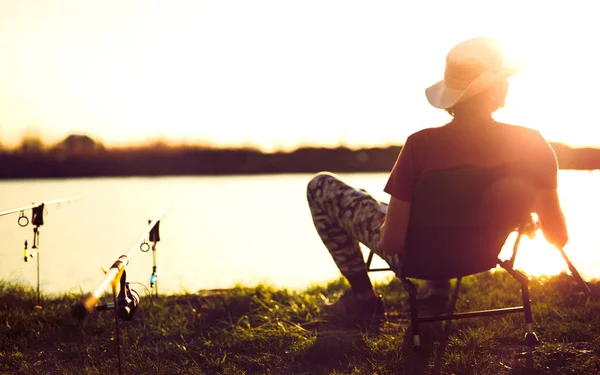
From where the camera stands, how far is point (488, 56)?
259 centimetres

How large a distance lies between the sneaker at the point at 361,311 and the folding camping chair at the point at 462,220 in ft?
2.53

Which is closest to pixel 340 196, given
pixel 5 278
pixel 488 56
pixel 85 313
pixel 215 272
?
pixel 488 56

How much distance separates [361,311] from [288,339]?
526mm

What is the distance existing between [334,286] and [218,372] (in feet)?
6.62

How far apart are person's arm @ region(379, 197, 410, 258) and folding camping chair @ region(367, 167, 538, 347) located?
0.03 metres

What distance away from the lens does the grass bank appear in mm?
2816

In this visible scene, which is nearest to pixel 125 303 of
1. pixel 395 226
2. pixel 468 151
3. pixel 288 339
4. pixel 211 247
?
pixel 395 226

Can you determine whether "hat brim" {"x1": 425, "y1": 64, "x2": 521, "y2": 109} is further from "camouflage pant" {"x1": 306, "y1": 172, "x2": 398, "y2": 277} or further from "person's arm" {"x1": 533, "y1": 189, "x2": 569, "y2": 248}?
"camouflage pant" {"x1": 306, "y1": 172, "x2": 398, "y2": 277}

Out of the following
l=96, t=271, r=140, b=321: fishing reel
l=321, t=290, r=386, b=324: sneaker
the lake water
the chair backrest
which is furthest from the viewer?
the lake water

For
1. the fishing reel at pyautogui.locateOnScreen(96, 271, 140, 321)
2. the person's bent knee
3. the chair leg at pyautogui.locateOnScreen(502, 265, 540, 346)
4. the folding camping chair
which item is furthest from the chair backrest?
the fishing reel at pyautogui.locateOnScreen(96, 271, 140, 321)

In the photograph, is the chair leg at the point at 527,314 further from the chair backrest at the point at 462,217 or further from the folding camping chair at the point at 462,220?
the chair backrest at the point at 462,217

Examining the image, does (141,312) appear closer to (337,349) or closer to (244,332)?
(244,332)

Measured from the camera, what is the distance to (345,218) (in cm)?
320

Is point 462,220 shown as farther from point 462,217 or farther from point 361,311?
point 361,311
